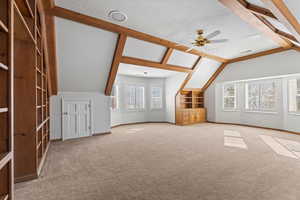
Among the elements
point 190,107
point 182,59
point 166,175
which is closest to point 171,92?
point 190,107

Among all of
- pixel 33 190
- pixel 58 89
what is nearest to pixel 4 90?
pixel 33 190

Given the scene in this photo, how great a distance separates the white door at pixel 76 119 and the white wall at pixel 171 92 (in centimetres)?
435

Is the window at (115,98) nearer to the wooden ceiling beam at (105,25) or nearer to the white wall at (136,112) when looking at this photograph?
the white wall at (136,112)

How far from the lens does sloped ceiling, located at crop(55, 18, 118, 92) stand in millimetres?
3379

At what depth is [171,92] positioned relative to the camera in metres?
7.95

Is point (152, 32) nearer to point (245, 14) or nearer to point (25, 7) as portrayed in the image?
point (245, 14)

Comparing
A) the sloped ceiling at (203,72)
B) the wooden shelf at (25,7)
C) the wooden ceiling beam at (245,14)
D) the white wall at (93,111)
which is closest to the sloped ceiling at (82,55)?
the white wall at (93,111)

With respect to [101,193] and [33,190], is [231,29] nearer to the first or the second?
[101,193]

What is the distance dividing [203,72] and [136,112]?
162 inches

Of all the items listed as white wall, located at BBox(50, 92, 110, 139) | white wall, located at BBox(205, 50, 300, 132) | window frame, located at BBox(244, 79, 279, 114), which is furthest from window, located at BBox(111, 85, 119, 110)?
window frame, located at BBox(244, 79, 279, 114)

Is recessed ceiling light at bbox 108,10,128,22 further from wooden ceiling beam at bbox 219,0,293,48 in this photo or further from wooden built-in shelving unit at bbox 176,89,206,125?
wooden built-in shelving unit at bbox 176,89,206,125

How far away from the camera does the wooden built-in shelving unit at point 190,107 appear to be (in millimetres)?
7518

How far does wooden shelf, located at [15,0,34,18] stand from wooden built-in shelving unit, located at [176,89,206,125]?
21.1 ft

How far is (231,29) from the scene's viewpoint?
381 cm
